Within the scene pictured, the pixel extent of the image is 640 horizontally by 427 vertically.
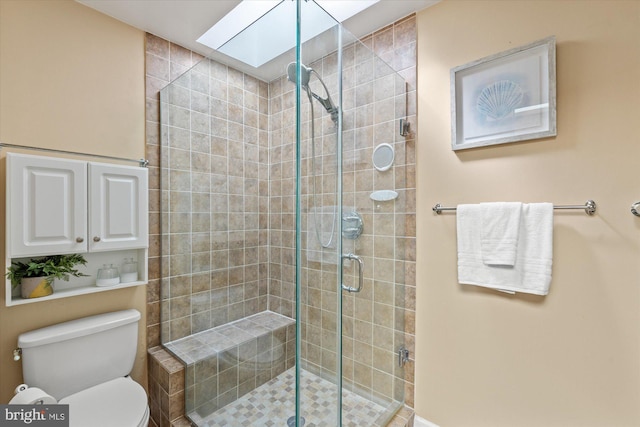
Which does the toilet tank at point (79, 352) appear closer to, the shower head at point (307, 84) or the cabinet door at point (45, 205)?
the cabinet door at point (45, 205)

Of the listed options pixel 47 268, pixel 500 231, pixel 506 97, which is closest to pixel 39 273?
pixel 47 268

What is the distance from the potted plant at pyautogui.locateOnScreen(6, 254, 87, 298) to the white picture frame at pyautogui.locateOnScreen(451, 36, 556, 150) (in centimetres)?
213

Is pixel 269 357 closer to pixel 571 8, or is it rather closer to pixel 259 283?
pixel 259 283

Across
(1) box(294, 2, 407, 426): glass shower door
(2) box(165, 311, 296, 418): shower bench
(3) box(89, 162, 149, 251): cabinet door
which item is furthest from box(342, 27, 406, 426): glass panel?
(3) box(89, 162, 149, 251): cabinet door

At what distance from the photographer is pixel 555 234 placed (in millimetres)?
1286

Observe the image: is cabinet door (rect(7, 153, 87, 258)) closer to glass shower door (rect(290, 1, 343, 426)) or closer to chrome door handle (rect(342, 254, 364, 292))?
glass shower door (rect(290, 1, 343, 426))

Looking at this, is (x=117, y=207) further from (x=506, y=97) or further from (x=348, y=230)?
(x=506, y=97)

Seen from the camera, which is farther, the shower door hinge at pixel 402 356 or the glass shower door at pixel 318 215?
the shower door hinge at pixel 402 356

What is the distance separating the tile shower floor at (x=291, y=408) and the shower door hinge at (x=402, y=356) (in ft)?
0.83

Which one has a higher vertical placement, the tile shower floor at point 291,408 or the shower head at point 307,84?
the shower head at point 307,84

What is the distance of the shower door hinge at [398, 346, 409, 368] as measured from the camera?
173 cm

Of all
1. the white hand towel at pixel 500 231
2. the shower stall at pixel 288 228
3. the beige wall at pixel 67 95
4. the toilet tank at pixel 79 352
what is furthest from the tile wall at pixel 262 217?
the white hand towel at pixel 500 231

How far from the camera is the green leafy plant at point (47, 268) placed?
54.4 inches

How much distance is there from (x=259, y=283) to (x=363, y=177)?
1094 millimetres
